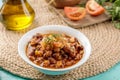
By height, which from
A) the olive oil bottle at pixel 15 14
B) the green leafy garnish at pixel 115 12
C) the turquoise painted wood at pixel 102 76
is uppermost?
the olive oil bottle at pixel 15 14

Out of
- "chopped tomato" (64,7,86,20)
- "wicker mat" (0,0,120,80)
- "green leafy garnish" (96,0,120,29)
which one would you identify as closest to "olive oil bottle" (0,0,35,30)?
"wicker mat" (0,0,120,80)

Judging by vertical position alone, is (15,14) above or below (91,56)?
A: above

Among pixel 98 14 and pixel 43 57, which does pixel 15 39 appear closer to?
pixel 43 57

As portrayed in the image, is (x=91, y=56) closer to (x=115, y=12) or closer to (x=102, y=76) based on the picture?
(x=102, y=76)

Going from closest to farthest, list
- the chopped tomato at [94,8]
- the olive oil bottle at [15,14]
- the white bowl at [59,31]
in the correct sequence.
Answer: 1. the white bowl at [59,31]
2. the olive oil bottle at [15,14]
3. the chopped tomato at [94,8]

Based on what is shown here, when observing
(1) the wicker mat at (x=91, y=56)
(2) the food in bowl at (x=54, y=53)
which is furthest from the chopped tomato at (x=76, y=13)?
(2) the food in bowl at (x=54, y=53)

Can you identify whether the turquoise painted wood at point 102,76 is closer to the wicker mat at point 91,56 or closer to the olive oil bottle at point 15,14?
the wicker mat at point 91,56

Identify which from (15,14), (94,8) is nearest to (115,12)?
(94,8)
